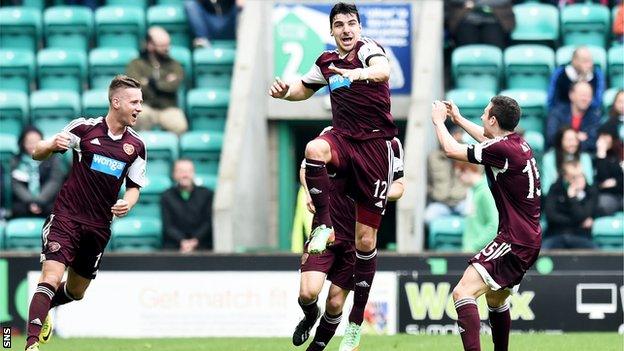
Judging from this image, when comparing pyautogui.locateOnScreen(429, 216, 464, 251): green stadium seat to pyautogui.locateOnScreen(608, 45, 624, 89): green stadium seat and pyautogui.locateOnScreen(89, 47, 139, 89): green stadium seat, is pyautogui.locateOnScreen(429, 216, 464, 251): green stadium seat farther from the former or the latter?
pyautogui.locateOnScreen(89, 47, 139, 89): green stadium seat

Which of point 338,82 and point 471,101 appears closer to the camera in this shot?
point 338,82

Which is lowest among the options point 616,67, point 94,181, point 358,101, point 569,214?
point 569,214

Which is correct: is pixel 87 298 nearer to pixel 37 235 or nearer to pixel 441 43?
pixel 37 235

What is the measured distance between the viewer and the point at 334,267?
11711mm

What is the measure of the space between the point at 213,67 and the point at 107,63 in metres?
1.42

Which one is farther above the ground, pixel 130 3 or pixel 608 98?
pixel 130 3

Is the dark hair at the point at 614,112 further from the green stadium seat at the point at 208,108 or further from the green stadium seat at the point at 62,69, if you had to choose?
the green stadium seat at the point at 62,69

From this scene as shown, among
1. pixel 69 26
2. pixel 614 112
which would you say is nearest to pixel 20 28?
pixel 69 26

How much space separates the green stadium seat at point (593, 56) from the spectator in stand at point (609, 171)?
4.65ft

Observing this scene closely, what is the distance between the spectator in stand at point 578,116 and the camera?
17234 mm

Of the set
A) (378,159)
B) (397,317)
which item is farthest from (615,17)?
(378,159)

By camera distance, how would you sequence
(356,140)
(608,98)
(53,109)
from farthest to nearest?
1. (53,109)
2. (608,98)
3. (356,140)

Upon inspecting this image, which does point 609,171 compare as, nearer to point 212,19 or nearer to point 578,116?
point 578,116

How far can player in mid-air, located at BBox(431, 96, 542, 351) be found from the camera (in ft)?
34.5
